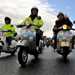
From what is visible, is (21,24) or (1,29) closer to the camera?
(21,24)

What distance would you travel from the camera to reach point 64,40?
13172 millimetres

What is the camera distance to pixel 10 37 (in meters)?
16.3

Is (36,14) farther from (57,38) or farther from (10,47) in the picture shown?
(10,47)

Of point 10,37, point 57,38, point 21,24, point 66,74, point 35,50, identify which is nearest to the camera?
point 66,74

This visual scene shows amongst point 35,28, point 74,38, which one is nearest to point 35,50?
point 35,28

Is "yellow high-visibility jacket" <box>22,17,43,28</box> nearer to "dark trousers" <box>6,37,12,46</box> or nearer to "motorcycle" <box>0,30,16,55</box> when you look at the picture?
"motorcycle" <box>0,30,16,55</box>

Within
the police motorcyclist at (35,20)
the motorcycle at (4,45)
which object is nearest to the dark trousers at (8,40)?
the motorcycle at (4,45)

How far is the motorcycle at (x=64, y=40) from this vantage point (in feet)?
43.0

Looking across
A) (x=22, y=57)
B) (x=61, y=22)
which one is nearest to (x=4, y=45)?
(x=61, y=22)

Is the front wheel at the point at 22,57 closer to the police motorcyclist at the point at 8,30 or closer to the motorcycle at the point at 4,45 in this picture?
the motorcycle at the point at 4,45

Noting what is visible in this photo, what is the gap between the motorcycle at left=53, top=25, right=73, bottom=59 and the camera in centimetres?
1312

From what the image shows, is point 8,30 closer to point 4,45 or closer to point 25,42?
point 4,45

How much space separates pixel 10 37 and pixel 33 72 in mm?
6798

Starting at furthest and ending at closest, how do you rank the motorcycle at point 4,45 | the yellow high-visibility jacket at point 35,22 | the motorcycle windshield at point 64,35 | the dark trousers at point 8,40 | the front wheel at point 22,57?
the dark trousers at point 8,40 → the motorcycle at point 4,45 → the motorcycle windshield at point 64,35 → the yellow high-visibility jacket at point 35,22 → the front wheel at point 22,57
